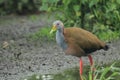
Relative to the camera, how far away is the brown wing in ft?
28.4

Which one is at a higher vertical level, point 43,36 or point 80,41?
point 80,41

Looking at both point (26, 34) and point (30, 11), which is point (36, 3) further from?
point (26, 34)

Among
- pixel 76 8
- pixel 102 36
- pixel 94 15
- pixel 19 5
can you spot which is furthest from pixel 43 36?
pixel 19 5

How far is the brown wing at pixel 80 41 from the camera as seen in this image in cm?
866

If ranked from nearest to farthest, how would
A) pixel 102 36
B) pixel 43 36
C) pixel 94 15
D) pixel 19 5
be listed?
pixel 102 36, pixel 94 15, pixel 43 36, pixel 19 5

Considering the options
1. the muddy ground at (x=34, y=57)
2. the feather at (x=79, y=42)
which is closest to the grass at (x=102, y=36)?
the muddy ground at (x=34, y=57)

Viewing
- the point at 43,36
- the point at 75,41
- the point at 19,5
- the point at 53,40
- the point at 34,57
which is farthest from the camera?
the point at 19,5

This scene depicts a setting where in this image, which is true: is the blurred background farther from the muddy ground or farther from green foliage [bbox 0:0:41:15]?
green foliage [bbox 0:0:41:15]

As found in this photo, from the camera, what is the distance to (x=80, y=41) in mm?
8703

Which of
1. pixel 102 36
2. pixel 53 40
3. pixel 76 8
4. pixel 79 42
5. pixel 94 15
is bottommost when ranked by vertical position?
pixel 53 40

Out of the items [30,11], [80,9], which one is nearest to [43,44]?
[80,9]

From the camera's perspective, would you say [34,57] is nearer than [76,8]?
Yes

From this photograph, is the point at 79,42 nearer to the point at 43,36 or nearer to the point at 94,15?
the point at 94,15

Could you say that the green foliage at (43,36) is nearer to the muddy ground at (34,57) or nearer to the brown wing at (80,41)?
the muddy ground at (34,57)
